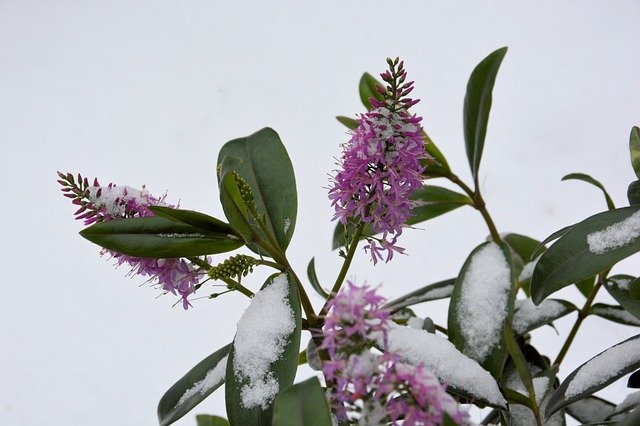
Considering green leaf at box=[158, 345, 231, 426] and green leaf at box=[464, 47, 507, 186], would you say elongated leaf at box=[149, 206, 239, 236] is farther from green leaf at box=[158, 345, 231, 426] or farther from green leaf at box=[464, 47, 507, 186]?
green leaf at box=[464, 47, 507, 186]

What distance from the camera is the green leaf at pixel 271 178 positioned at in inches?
27.3

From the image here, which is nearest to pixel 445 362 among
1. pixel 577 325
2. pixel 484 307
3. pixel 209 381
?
pixel 484 307

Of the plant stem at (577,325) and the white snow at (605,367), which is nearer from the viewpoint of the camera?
the white snow at (605,367)

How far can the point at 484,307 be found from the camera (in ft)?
2.29

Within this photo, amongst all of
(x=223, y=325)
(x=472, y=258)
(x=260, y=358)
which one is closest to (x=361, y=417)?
(x=260, y=358)

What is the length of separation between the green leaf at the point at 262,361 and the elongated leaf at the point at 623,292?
367 millimetres

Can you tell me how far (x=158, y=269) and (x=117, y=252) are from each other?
0.16 feet

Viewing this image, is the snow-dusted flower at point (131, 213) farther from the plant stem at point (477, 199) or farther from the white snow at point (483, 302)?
the plant stem at point (477, 199)

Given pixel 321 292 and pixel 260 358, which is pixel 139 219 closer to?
pixel 260 358

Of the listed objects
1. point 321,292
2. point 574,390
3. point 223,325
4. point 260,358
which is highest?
point 223,325

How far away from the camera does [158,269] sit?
0.65m

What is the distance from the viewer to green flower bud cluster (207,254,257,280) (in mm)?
602

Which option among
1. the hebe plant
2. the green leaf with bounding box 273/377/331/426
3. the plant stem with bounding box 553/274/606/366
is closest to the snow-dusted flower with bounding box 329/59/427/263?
the hebe plant

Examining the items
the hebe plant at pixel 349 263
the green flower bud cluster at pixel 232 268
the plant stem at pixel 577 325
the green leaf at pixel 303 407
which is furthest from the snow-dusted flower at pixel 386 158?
the plant stem at pixel 577 325
